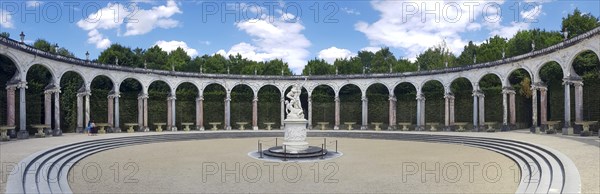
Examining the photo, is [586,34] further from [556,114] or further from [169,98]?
[169,98]

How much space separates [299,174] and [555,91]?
2975cm

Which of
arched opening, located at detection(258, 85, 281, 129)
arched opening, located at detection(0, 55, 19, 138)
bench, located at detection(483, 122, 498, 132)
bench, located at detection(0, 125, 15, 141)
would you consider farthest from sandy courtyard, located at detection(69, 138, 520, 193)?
arched opening, located at detection(258, 85, 281, 129)

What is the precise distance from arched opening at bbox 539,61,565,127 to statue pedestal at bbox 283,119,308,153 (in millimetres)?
23777

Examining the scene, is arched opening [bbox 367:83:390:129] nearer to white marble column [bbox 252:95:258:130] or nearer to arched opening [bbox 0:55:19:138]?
white marble column [bbox 252:95:258:130]

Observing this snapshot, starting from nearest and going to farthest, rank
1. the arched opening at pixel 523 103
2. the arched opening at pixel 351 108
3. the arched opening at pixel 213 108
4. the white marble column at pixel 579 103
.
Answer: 1. the white marble column at pixel 579 103
2. the arched opening at pixel 523 103
3. the arched opening at pixel 213 108
4. the arched opening at pixel 351 108

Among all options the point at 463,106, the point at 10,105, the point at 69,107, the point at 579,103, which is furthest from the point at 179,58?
the point at 579,103

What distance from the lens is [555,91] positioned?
35094 mm

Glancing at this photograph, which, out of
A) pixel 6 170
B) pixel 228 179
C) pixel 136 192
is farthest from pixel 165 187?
pixel 6 170

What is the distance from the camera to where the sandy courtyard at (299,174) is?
41.4 ft

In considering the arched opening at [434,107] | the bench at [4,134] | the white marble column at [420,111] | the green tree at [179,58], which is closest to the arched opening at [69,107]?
the bench at [4,134]

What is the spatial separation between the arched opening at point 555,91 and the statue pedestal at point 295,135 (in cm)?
2378

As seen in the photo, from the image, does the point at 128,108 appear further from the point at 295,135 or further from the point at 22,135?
the point at 295,135

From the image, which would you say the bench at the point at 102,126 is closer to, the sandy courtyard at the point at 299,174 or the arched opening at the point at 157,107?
the arched opening at the point at 157,107

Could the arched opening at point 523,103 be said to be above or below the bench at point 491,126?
above
